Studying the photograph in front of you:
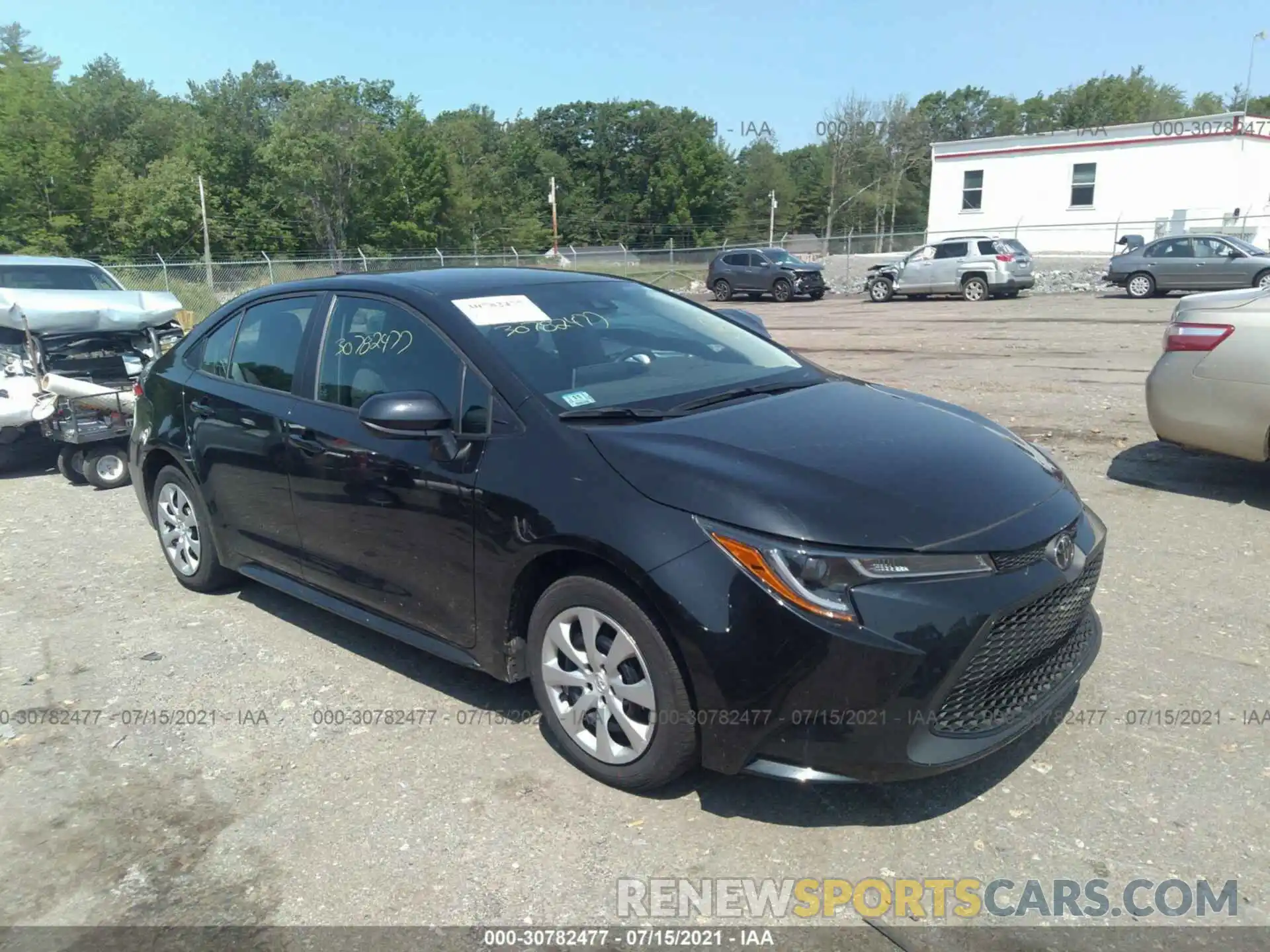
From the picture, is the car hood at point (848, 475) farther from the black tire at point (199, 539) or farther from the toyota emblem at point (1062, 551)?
the black tire at point (199, 539)

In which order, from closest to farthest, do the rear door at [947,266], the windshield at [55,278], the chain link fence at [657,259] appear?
1. the windshield at [55,278]
2. the rear door at [947,266]
3. the chain link fence at [657,259]

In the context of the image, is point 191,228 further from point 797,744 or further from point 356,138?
point 797,744

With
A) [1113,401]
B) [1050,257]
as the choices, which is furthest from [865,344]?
[1050,257]

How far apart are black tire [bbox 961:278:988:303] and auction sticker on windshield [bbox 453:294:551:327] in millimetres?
24124

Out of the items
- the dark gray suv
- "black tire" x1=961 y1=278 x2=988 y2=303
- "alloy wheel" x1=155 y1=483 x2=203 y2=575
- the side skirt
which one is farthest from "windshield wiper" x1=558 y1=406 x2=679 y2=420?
the dark gray suv

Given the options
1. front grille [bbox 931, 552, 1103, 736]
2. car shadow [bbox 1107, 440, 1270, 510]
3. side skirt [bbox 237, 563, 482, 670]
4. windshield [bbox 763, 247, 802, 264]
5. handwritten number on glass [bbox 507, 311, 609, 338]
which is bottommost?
side skirt [bbox 237, 563, 482, 670]

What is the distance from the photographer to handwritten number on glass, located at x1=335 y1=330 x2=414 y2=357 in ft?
13.3

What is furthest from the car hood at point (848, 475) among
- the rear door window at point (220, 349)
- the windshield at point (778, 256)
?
the windshield at point (778, 256)

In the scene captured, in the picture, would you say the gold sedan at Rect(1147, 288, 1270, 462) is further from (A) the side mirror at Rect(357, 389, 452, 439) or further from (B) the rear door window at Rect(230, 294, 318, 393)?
(B) the rear door window at Rect(230, 294, 318, 393)

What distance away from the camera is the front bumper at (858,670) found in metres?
2.79

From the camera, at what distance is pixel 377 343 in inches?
163

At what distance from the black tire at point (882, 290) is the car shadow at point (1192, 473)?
20687mm

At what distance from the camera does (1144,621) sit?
4.59 meters

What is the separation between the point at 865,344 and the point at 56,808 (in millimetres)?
14661
